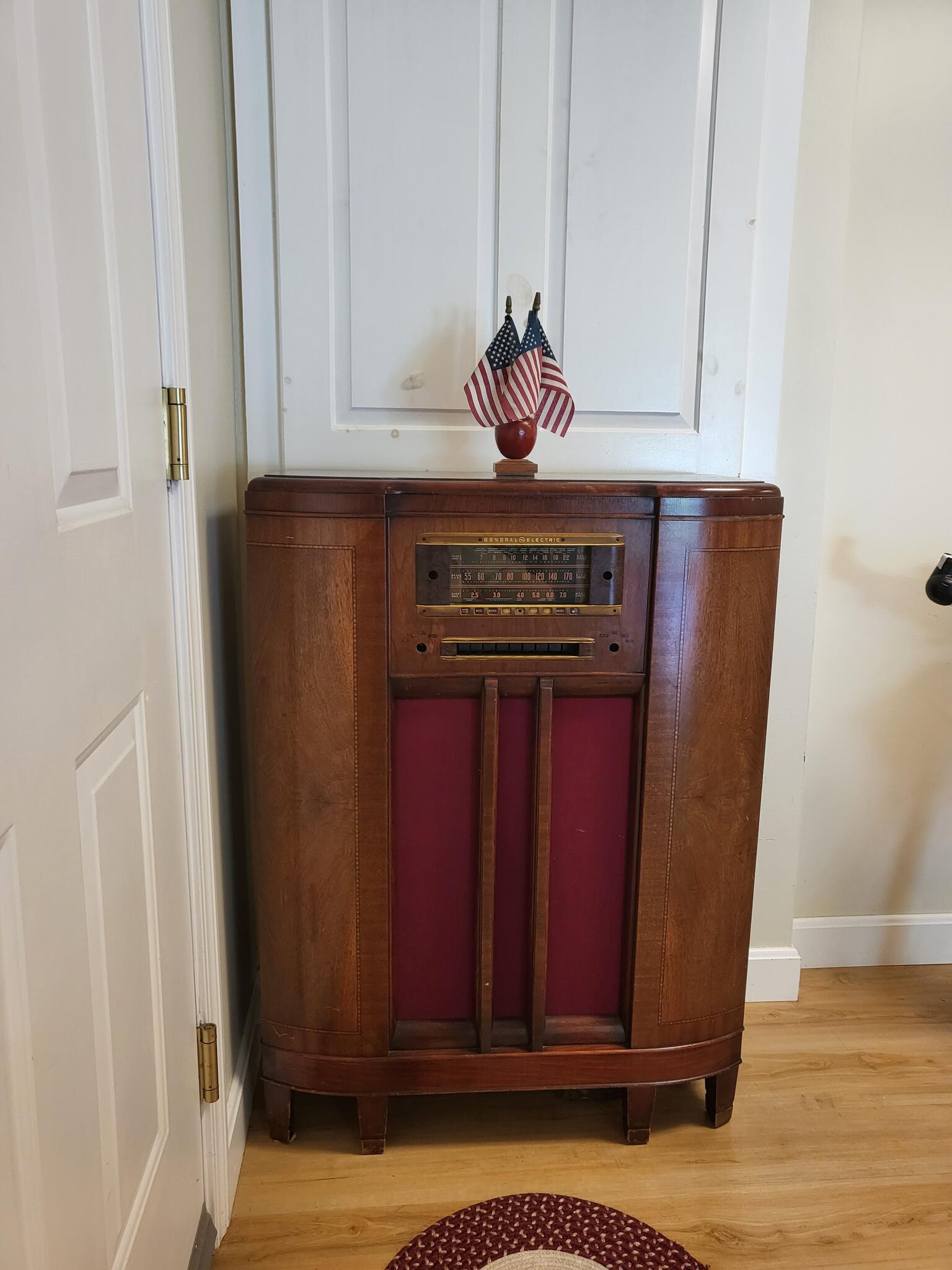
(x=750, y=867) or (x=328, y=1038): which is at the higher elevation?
(x=750, y=867)

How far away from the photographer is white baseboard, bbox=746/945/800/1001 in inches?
83.3

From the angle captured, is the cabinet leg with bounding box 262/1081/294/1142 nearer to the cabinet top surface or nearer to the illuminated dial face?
the illuminated dial face

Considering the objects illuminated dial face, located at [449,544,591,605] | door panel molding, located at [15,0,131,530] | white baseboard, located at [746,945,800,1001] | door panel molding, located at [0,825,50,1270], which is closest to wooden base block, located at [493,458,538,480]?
illuminated dial face, located at [449,544,591,605]

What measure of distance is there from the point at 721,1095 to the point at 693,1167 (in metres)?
0.14

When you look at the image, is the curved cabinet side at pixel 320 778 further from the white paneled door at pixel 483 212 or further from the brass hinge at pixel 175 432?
the white paneled door at pixel 483 212

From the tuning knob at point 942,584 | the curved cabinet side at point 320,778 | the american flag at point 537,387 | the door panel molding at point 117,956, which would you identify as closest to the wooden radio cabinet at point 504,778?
the curved cabinet side at point 320,778

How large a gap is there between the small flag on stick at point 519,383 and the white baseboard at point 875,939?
141 cm

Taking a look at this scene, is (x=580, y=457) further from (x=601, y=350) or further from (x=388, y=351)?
(x=388, y=351)

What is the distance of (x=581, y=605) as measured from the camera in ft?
4.84

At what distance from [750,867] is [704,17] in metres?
1.51

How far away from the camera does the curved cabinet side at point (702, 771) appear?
1.48m

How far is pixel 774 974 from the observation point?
212 centimetres

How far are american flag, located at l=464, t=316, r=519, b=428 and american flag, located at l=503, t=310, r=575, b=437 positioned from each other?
12mm

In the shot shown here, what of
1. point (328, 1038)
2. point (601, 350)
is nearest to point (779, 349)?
point (601, 350)
